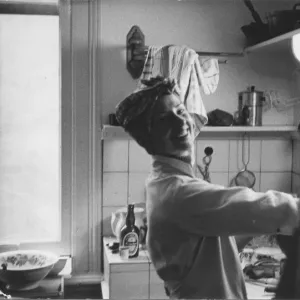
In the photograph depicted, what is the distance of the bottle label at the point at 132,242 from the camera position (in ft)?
2.49

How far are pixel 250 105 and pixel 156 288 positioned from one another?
36 centimetres

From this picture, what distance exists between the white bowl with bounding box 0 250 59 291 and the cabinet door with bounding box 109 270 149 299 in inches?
5.3

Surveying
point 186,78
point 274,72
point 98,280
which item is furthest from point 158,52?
point 98,280

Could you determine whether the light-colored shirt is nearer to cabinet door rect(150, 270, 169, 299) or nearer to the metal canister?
cabinet door rect(150, 270, 169, 299)

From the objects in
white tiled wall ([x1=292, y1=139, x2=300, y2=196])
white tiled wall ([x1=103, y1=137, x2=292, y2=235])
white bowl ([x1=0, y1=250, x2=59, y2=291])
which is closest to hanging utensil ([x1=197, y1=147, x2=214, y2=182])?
white tiled wall ([x1=103, y1=137, x2=292, y2=235])

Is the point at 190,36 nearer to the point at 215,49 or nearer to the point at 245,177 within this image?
the point at 215,49

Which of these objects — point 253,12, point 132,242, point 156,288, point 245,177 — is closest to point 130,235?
point 132,242

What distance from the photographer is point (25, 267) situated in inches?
28.2

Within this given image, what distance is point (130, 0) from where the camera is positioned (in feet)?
2.20

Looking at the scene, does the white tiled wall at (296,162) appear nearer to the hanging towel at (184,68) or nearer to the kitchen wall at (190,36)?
the kitchen wall at (190,36)

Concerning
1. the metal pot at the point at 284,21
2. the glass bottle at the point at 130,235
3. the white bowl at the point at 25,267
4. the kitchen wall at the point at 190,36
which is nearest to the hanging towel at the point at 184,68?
the kitchen wall at the point at 190,36

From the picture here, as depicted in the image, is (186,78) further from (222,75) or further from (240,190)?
(240,190)

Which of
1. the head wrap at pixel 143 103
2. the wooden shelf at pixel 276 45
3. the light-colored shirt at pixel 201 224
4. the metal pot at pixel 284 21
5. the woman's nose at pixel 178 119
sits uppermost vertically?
the metal pot at pixel 284 21

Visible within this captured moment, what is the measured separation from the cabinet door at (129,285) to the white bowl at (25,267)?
0.13 m
